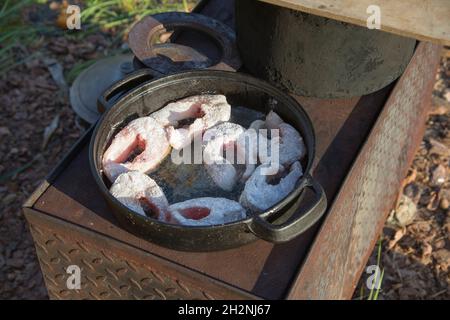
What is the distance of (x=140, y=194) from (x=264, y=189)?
13.6 inches

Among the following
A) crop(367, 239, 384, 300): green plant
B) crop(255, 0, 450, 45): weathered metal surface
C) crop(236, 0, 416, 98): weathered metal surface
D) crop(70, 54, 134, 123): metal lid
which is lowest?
crop(367, 239, 384, 300): green plant

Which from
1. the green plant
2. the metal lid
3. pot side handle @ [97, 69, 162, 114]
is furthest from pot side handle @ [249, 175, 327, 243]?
the metal lid

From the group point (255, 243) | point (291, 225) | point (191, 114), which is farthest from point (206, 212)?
point (191, 114)

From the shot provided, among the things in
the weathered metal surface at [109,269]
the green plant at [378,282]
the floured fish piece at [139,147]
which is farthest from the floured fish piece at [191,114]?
the green plant at [378,282]

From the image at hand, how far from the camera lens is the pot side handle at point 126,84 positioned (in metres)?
1.92

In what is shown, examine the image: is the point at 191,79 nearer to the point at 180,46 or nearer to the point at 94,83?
the point at 180,46

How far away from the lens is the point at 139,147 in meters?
1.94

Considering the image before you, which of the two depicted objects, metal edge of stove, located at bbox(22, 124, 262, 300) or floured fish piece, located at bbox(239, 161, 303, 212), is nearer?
metal edge of stove, located at bbox(22, 124, 262, 300)

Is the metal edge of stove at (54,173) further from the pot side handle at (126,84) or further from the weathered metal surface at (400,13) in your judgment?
the weathered metal surface at (400,13)

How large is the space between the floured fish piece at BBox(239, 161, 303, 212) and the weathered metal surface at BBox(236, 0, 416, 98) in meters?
0.36

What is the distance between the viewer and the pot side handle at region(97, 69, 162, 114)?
192 centimetres

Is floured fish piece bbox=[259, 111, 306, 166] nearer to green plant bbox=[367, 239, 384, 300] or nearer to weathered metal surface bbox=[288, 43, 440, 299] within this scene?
weathered metal surface bbox=[288, 43, 440, 299]

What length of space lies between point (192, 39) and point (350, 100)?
0.63m

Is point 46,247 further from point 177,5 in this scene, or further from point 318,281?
point 177,5
